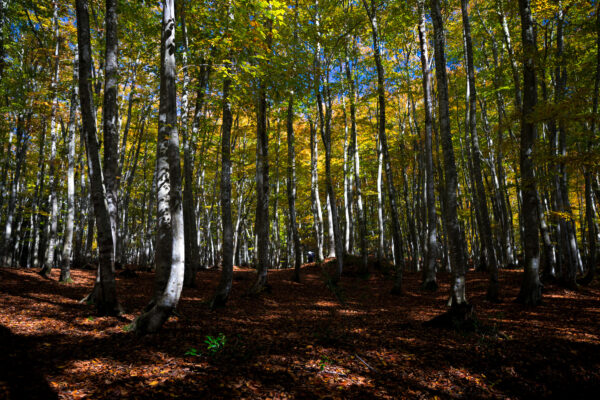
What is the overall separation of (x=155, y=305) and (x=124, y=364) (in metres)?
1.45

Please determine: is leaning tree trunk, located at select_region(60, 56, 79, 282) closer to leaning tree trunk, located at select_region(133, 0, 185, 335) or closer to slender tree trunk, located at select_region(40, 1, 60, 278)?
slender tree trunk, located at select_region(40, 1, 60, 278)

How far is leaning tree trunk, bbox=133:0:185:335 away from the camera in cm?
536

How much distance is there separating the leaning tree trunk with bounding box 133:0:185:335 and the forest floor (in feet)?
1.67

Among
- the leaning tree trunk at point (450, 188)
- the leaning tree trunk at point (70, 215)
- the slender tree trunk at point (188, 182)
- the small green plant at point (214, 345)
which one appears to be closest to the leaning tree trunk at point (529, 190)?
the leaning tree trunk at point (450, 188)

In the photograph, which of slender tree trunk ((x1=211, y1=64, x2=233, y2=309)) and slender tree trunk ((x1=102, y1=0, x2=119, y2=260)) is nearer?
slender tree trunk ((x1=102, y1=0, x2=119, y2=260))

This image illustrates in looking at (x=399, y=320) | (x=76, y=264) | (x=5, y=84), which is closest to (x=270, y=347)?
(x=399, y=320)

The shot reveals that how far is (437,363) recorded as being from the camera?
14.9 feet

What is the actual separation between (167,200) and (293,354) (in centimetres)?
381

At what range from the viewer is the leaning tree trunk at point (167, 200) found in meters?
Answer: 5.36

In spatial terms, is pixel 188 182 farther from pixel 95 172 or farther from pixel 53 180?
pixel 53 180

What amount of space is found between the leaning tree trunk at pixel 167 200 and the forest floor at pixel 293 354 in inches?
20.0

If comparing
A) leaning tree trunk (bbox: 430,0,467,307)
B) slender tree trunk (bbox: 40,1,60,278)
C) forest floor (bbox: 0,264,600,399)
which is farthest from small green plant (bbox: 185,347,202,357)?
slender tree trunk (bbox: 40,1,60,278)

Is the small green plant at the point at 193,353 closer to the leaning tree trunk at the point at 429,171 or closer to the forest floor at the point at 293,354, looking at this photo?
the forest floor at the point at 293,354

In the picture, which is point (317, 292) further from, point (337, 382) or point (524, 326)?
point (337, 382)
